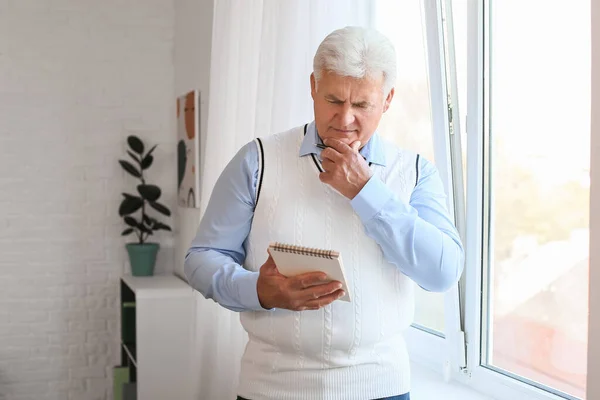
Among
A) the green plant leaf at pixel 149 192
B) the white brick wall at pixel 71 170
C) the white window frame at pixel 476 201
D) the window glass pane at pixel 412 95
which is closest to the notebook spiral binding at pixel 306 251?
the white window frame at pixel 476 201

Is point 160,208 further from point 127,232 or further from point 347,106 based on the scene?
point 347,106

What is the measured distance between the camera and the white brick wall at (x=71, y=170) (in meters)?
5.05

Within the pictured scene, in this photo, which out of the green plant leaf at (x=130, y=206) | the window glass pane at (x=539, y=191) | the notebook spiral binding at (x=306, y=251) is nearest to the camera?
the notebook spiral binding at (x=306, y=251)

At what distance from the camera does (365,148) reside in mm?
2027

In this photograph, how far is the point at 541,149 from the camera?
238 cm

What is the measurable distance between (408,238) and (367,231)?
0.10 meters

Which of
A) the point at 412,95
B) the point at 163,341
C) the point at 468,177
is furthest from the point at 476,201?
the point at 163,341

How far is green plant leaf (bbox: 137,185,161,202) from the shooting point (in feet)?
16.4

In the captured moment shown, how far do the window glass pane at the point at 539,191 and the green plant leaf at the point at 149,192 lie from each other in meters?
2.77

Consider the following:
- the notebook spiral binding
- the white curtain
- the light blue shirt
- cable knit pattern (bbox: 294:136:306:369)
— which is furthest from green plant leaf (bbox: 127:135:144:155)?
the notebook spiral binding

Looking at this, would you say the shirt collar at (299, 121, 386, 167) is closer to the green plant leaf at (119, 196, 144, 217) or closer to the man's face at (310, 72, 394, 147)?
the man's face at (310, 72, 394, 147)

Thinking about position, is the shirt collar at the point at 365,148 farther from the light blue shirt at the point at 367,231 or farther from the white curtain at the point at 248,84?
the white curtain at the point at 248,84

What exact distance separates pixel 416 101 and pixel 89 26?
2.88 m

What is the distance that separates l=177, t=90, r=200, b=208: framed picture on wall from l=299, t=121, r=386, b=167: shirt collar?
8.46ft
